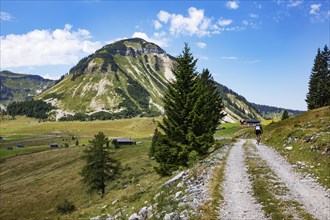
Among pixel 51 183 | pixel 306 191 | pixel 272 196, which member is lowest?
pixel 51 183

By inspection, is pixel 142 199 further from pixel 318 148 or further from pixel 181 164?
pixel 318 148

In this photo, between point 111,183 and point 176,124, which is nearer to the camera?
point 176,124

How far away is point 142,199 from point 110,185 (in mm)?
48769

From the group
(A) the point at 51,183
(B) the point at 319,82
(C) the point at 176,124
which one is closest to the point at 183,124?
(C) the point at 176,124

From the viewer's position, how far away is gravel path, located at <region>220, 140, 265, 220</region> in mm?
12816

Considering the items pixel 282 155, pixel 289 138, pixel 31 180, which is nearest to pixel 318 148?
pixel 282 155

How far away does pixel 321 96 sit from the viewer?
92625mm

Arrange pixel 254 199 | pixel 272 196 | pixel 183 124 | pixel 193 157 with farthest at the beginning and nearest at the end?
pixel 183 124, pixel 193 157, pixel 272 196, pixel 254 199

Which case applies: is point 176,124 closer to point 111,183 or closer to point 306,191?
point 306,191

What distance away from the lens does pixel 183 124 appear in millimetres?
31531

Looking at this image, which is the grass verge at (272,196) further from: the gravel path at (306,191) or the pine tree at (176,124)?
the pine tree at (176,124)

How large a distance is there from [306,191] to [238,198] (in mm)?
4083

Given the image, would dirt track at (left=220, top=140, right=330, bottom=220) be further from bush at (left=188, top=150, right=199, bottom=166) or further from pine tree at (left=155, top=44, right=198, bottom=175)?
pine tree at (left=155, top=44, right=198, bottom=175)

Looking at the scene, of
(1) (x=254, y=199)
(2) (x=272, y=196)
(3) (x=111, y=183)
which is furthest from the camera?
(3) (x=111, y=183)
